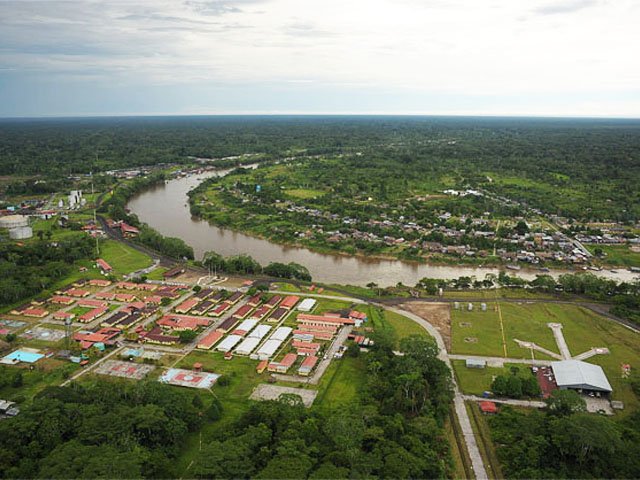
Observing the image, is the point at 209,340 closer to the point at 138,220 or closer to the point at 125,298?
the point at 125,298

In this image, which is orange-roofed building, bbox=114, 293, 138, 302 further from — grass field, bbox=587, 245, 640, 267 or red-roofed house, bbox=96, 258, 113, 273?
grass field, bbox=587, 245, 640, 267

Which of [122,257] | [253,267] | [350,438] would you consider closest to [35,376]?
[350,438]

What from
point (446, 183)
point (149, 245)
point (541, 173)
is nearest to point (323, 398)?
point (149, 245)

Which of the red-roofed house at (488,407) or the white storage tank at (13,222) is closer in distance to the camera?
the red-roofed house at (488,407)

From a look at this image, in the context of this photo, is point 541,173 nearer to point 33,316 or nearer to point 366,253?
point 366,253

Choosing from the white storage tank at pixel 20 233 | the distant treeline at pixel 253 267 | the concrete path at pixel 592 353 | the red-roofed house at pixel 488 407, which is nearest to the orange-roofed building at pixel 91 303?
the distant treeline at pixel 253 267

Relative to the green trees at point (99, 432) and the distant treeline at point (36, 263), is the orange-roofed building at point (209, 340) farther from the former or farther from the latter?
the distant treeline at point (36, 263)
